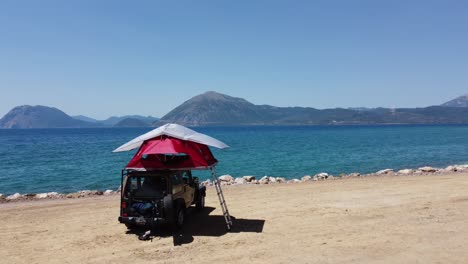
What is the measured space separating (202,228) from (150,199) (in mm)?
2153

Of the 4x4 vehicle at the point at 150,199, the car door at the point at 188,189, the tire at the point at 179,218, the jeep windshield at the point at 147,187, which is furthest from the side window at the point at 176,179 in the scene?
the tire at the point at 179,218

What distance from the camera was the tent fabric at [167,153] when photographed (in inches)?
456

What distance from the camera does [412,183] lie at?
21.2m

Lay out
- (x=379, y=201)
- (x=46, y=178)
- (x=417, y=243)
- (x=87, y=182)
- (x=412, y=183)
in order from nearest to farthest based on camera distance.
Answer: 1. (x=417, y=243)
2. (x=379, y=201)
3. (x=412, y=183)
4. (x=87, y=182)
5. (x=46, y=178)

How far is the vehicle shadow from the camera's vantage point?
11586 millimetres

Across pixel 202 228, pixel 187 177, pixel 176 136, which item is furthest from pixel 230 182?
pixel 176 136

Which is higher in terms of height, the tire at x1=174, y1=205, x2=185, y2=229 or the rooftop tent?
the rooftop tent

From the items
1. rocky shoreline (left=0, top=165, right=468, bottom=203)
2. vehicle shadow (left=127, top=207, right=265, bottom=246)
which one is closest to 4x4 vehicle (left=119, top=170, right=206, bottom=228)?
vehicle shadow (left=127, top=207, right=265, bottom=246)

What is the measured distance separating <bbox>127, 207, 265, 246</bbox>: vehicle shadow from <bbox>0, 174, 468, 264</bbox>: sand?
33mm

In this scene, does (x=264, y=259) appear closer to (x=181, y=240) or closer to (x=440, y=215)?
(x=181, y=240)

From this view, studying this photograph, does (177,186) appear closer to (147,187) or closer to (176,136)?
(147,187)

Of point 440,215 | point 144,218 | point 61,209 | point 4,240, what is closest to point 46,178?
point 61,209

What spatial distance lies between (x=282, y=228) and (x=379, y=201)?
6.12m

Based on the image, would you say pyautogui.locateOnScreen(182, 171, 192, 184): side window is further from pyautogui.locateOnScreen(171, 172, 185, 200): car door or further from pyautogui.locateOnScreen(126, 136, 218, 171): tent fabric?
pyautogui.locateOnScreen(126, 136, 218, 171): tent fabric
